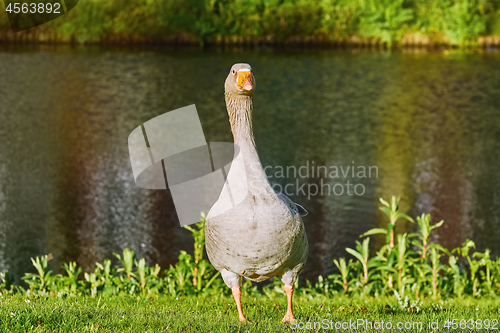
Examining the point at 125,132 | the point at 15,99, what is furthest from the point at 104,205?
the point at 15,99

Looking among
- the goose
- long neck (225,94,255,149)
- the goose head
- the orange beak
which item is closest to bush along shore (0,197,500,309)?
the goose

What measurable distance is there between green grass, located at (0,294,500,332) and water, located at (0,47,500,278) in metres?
3.79

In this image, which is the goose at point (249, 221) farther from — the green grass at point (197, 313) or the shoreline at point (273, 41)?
the shoreline at point (273, 41)

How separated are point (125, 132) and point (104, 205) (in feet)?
23.9

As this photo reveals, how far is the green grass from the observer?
4.97 metres

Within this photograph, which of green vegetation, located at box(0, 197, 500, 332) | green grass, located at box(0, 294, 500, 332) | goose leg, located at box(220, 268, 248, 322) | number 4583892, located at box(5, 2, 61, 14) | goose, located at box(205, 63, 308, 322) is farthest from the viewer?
number 4583892, located at box(5, 2, 61, 14)

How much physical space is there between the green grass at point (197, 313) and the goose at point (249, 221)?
1.88 feet

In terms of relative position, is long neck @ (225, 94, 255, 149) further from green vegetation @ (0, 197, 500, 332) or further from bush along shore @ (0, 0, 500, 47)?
bush along shore @ (0, 0, 500, 47)

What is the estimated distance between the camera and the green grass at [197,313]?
196 inches

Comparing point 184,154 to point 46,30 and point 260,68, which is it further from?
point 46,30

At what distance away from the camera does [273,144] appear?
19609 millimetres

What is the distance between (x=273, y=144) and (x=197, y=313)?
45.8 feet

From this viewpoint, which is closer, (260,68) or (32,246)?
(32,246)

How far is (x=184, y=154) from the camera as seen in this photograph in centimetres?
1805
